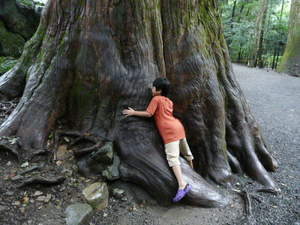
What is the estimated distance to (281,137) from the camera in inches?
252

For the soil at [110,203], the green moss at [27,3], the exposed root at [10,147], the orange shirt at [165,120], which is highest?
the green moss at [27,3]

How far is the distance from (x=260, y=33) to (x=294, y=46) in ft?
18.7

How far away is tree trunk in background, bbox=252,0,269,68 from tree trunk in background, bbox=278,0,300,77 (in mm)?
3082

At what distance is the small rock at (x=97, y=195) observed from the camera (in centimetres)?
302

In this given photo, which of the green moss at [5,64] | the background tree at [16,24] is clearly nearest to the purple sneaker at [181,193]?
the green moss at [5,64]

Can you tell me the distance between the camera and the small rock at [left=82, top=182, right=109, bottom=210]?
9.91 ft

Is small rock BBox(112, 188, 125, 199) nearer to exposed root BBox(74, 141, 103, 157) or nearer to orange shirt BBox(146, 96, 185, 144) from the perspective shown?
exposed root BBox(74, 141, 103, 157)

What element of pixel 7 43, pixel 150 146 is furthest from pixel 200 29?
pixel 7 43

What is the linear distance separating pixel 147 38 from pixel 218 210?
7.61 ft

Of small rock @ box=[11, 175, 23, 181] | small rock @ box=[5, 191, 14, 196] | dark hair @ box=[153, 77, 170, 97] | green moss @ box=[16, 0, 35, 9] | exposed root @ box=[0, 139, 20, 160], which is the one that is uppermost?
green moss @ box=[16, 0, 35, 9]

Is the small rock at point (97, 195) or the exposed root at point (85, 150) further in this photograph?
the exposed root at point (85, 150)

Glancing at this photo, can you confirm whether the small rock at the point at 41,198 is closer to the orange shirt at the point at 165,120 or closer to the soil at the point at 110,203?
the soil at the point at 110,203

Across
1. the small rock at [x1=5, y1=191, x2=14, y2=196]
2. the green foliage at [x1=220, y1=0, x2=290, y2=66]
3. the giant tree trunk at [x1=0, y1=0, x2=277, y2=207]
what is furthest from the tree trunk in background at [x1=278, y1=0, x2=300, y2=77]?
the small rock at [x1=5, y1=191, x2=14, y2=196]

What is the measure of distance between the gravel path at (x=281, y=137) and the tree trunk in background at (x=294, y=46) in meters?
3.17
